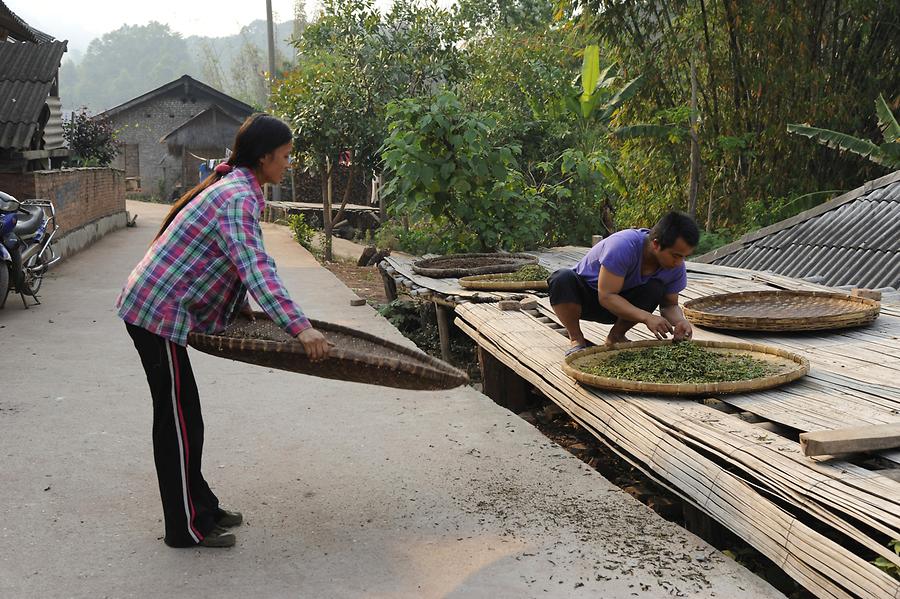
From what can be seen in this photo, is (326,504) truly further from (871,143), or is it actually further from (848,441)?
(871,143)

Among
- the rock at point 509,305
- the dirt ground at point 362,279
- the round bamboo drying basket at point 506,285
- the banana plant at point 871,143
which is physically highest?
the banana plant at point 871,143

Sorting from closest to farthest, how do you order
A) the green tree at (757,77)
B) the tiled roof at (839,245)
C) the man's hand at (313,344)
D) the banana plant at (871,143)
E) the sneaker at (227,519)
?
the man's hand at (313,344) < the sneaker at (227,519) < the tiled roof at (839,245) < the banana plant at (871,143) < the green tree at (757,77)

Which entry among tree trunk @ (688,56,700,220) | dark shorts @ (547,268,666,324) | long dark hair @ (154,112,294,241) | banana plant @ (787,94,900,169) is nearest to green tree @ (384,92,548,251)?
tree trunk @ (688,56,700,220)

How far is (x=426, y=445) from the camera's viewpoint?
188 inches

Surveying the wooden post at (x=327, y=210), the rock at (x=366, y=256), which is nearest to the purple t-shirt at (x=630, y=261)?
the rock at (x=366, y=256)

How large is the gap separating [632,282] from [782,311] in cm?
154

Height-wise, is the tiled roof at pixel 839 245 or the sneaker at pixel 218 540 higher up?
the tiled roof at pixel 839 245

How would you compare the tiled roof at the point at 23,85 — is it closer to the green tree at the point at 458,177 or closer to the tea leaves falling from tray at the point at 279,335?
the green tree at the point at 458,177

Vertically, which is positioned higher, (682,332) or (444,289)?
(682,332)

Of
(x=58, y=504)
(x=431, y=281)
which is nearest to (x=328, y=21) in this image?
(x=431, y=281)

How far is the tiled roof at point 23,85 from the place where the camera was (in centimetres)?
1176

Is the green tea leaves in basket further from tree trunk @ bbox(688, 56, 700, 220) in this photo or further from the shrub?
the shrub

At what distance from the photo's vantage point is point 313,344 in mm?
3131

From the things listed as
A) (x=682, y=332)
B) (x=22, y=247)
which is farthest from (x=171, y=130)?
(x=682, y=332)
